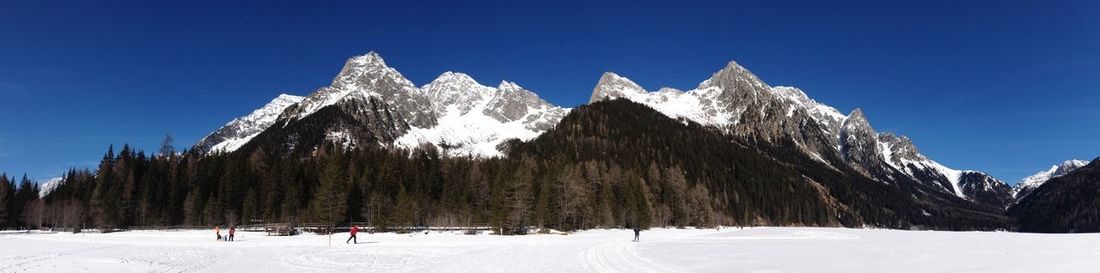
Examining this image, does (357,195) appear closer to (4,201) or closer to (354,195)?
(354,195)

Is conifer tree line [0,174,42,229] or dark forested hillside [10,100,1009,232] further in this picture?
conifer tree line [0,174,42,229]

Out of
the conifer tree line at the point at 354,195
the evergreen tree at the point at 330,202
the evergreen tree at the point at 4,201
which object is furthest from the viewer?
the evergreen tree at the point at 4,201

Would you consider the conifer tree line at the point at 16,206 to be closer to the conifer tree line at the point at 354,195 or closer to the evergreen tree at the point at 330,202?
the conifer tree line at the point at 354,195

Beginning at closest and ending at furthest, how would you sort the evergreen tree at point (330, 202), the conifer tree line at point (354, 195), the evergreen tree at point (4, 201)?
the evergreen tree at point (330, 202), the conifer tree line at point (354, 195), the evergreen tree at point (4, 201)

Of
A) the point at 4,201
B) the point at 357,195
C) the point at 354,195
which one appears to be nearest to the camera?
the point at 354,195

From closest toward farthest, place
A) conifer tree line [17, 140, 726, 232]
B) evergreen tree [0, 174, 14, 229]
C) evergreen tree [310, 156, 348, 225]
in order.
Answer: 1. evergreen tree [310, 156, 348, 225]
2. conifer tree line [17, 140, 726, 232]
3. evergreen tree [0, 174, 14, 229]

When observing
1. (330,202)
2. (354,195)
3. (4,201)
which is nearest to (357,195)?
(354,195)

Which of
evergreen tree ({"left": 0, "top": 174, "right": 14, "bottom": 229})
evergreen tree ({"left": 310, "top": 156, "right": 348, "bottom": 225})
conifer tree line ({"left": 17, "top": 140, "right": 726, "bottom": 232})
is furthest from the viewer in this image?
evergreen tree ({"left": 0, "top": 174, "right": 14, "bottom": 229})

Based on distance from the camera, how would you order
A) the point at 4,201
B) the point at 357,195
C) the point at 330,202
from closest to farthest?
1. the point at 330,202
2. the point at 357,195
3. the point at 4,201

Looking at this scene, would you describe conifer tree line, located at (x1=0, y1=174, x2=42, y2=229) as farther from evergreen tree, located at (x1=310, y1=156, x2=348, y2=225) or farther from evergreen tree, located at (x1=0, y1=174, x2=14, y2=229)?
evergreen tree, located at (x1=310, y1=156, x2=348, y2=225)

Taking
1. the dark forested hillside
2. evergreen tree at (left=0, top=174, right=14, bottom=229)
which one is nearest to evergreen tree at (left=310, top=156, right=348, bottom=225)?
the dark forested hillside

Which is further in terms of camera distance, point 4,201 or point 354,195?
point 4,201

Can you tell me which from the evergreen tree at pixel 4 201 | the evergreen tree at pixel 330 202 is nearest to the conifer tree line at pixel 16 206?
the evergreen tree at pixel 4 201

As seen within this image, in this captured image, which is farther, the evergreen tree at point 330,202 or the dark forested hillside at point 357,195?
the dark forested hillside at point 357,195
